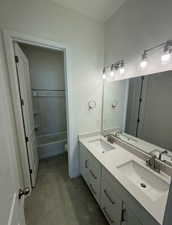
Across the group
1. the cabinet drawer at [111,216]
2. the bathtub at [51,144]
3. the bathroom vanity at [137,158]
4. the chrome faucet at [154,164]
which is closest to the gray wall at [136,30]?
the bathroom vanity at [137,158]

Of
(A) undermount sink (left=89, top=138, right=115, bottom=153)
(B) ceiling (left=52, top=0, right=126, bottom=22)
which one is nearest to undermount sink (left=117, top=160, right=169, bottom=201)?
(A) undermount sink (left=89, top=138, right=115, bottom=153)

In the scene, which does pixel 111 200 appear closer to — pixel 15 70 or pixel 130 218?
pixel 130 218

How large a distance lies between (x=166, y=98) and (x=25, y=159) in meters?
2.00

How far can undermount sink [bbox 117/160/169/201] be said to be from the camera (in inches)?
38.4

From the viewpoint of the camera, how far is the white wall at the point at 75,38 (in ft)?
4.20

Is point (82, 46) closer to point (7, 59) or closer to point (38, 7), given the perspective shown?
point (38, 7)

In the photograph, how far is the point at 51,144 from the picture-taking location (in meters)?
2.67

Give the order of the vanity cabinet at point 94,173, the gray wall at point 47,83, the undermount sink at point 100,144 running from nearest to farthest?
the vanity cabinet at point 94,173, the undermount sink at point 100,144, the gray wall at point 47,83

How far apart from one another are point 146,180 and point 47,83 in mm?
2558

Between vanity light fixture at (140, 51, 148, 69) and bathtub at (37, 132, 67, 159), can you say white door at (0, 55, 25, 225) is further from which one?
bathtub at (37, 132, 67, 159)

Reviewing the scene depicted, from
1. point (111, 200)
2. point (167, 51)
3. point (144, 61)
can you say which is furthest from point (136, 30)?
point (111, 200)

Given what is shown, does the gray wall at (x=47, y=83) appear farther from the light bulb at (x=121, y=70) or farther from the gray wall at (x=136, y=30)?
the light bulb at (x=121, y=70)

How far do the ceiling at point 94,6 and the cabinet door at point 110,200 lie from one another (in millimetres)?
2142

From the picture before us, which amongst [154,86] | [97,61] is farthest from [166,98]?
[97,61]
